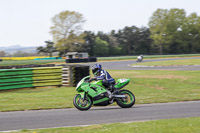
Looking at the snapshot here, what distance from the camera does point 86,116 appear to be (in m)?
8.83

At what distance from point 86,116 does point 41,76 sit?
9.56m

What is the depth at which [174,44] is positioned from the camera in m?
102

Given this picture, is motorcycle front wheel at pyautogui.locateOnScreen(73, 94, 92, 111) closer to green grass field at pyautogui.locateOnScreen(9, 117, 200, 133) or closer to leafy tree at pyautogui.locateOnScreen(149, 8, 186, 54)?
green grass field at pyautogui.locateOnScreen(9, 117, 200, 133)

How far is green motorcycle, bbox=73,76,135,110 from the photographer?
32.3 ft

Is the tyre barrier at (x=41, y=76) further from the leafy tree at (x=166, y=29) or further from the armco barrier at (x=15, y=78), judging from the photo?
the leafy tree at (x=166, y=29)

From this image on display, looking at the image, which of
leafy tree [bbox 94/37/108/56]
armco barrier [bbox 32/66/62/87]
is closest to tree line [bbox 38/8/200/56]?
leafy tree [bbox 94/37/108/56]

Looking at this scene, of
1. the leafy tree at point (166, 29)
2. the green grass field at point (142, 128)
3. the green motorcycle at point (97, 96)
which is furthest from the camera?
the leafy tree at point (166, 29)

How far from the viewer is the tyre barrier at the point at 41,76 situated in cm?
1655

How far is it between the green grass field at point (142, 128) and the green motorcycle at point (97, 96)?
2700 mm

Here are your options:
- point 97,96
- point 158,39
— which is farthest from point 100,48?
point 97,96

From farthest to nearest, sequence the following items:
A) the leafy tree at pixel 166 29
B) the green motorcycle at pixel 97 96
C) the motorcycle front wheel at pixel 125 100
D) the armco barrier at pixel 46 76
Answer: the leafy tree at pixel 166 29 < the armco barrier at pixel 46 76 < the motorcycle front wheel at pixel 125 100 < the green motorcycle at pixel 97 96

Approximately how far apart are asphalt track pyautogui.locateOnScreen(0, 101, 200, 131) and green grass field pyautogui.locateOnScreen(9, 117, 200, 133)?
65 centimetres

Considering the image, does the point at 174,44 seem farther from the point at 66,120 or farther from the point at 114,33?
the point at 66,120

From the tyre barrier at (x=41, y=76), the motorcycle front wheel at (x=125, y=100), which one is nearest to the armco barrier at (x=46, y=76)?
the tyre barrier at (x=41, y=76)
